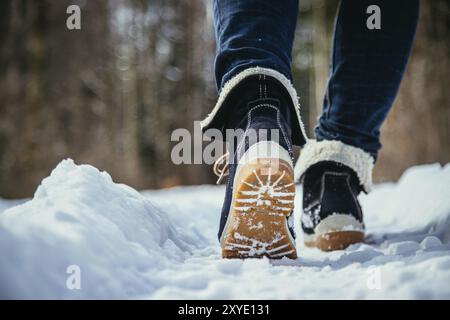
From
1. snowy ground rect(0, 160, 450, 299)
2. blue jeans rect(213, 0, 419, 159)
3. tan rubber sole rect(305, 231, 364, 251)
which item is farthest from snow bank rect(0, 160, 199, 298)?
blue jeans rect(213, 0, 419, 159)

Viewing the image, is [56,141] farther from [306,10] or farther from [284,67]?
[284,67]

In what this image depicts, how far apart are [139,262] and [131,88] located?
7.39 m

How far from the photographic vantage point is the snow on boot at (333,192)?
101cm

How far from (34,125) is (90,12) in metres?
2.22

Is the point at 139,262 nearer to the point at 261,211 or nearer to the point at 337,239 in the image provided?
the point at 261,211

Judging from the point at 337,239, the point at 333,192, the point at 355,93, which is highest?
the point at 355,93

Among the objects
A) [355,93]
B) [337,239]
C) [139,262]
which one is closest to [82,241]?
[139,262]

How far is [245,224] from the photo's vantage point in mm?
730

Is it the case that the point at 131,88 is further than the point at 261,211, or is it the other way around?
the point at 131,88

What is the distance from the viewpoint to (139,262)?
2.08 feet

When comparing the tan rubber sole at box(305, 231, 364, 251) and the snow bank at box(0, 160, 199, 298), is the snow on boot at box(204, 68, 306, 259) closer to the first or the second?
the snow bank at box(0, 160, 199, 298)

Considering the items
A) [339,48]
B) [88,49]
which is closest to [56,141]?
[88,49]

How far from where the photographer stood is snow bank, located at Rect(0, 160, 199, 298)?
51cm
